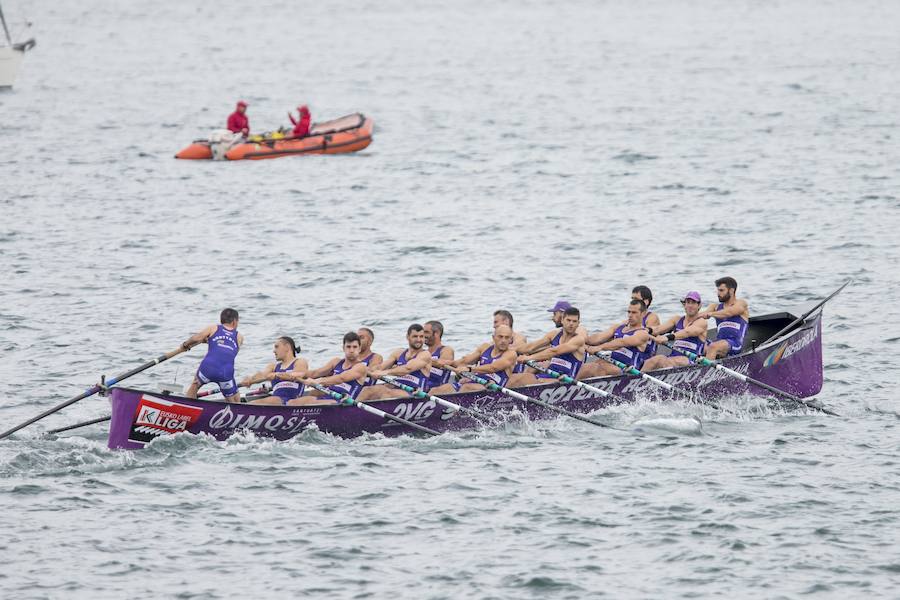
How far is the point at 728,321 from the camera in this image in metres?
24.1

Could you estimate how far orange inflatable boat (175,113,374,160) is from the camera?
46312 mm

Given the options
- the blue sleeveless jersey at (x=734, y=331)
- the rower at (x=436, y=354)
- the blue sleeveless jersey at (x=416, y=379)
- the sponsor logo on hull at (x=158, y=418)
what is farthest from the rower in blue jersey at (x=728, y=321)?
the sponsor logo on hull at (x=158, y=418)

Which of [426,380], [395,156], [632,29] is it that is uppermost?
[632,29]

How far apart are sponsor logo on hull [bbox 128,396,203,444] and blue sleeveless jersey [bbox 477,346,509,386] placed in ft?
15.0

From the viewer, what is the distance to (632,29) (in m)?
91.7

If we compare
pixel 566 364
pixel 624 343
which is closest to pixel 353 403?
pixel 566 364

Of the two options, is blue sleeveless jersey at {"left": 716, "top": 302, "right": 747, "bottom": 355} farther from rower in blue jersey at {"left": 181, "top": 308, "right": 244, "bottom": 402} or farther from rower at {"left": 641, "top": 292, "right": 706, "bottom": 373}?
rower in blue jersey at {"left": 181, "top": 308, "right": 244, "bottom": 402}

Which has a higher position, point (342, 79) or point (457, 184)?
point (342, 79)

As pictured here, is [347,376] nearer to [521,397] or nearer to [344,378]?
[344,378]

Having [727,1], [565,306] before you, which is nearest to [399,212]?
[565,306]

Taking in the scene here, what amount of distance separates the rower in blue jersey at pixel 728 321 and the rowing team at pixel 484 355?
17 mm

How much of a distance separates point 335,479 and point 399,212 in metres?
22.2

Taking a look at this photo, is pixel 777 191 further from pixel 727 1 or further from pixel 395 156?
pixel 727 1

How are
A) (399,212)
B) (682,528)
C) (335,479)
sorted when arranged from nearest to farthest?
(682,528) < (335,479) < (399,212)
